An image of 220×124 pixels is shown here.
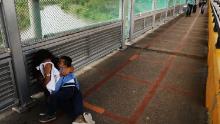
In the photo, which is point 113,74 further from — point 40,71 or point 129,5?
point 129,5

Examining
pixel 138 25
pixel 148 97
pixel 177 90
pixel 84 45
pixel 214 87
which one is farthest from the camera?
pixel 138 25

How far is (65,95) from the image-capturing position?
279 centimetres

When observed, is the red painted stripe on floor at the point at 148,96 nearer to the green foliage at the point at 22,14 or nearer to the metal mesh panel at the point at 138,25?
the green foliage at the point at 22,14

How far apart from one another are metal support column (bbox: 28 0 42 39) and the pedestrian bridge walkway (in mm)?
1187

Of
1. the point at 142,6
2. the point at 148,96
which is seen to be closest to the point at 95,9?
the point at 148,96

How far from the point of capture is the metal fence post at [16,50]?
8.52ft

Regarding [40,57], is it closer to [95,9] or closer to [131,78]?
[131,78]

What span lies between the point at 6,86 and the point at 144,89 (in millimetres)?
2380

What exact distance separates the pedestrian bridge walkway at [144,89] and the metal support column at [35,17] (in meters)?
1.19

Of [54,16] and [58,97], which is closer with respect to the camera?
[58,97]

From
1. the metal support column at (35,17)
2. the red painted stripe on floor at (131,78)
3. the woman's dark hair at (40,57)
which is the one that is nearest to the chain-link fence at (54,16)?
the metal support column at (35,17)

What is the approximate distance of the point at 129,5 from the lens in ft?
21.6

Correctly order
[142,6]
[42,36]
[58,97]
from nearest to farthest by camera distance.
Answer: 1. [58,97]
2. [42,36]
3. [142,6]

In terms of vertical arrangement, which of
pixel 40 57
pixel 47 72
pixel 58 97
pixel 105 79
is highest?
pixel 40 57
